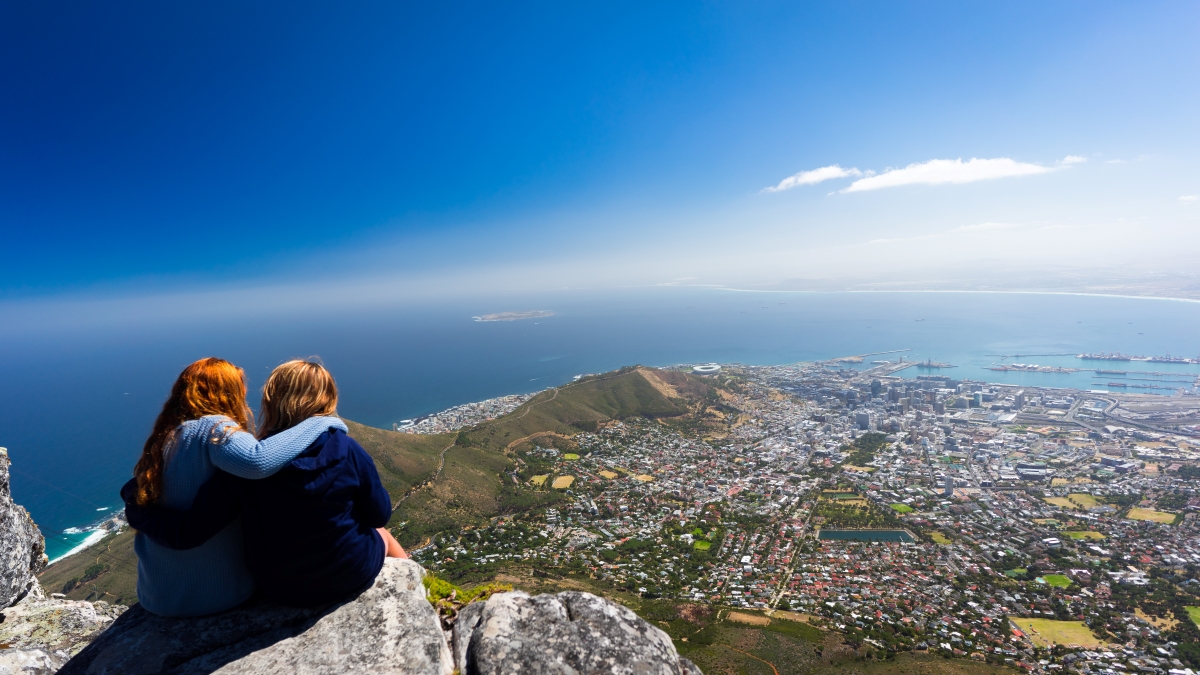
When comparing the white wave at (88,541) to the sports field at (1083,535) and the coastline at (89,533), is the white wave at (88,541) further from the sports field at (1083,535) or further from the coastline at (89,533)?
the sports field at (1083,535)

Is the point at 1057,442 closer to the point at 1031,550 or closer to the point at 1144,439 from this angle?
the point at 1144,439

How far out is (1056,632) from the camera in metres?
20.5

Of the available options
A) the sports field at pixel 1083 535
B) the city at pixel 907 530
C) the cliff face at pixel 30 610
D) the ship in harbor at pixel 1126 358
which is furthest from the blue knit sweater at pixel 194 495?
the ship in harbor at pixel 1126 358

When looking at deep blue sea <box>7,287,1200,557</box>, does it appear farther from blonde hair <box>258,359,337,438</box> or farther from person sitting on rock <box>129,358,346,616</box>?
blonde hair <box>258,359,337,438</box>

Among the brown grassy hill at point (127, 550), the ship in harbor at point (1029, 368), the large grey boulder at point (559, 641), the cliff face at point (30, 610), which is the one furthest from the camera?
the ship in harbor at point (1029, 368)

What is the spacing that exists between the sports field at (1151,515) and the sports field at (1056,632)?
55.2ft

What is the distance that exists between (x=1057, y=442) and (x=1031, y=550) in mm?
26835

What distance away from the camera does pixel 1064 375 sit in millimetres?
76312

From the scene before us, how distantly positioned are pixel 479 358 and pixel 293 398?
127m

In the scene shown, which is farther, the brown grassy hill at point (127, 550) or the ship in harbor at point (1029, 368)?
the ship in harbor at point (1029, 368)

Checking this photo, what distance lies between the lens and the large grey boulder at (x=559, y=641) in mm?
2877

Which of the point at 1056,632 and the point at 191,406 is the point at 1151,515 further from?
the point at 191,406

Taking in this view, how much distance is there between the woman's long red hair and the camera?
8.34ft

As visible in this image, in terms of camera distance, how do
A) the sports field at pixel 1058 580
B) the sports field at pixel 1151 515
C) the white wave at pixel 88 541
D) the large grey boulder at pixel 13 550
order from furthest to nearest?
1. the white wave at pixel 88 541
2. the sports field at pixel 1151 515
3. the sports field at pixel 1058 580
4. the large grey boulder at pixel 13 550
